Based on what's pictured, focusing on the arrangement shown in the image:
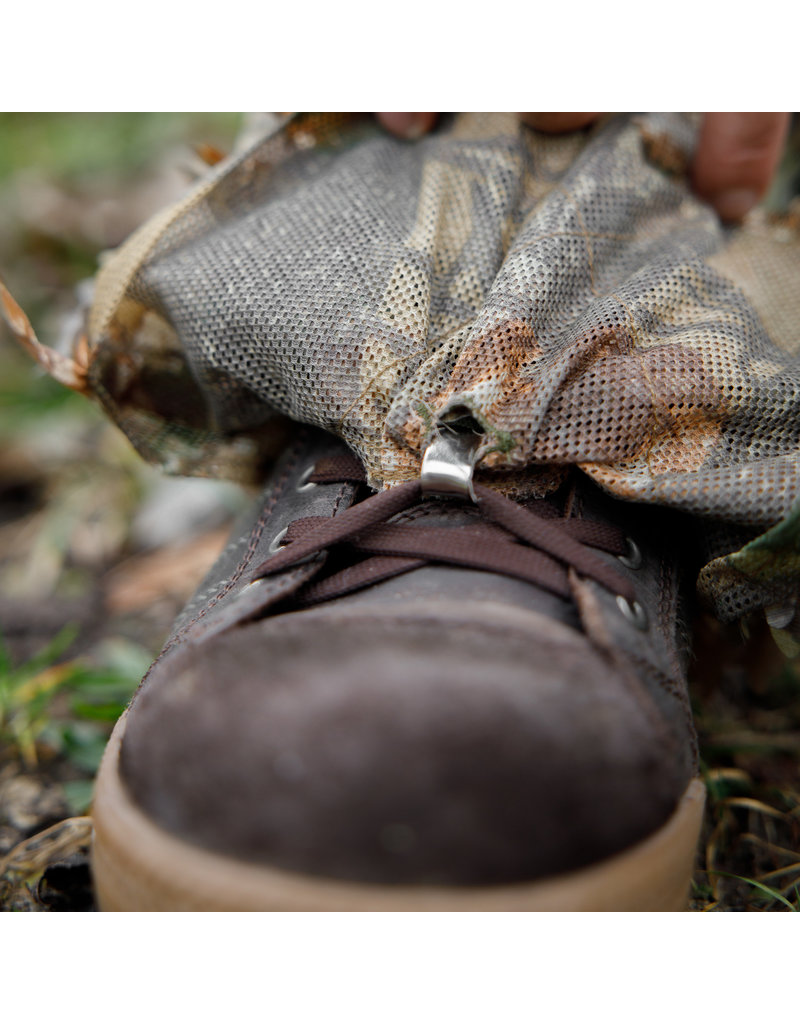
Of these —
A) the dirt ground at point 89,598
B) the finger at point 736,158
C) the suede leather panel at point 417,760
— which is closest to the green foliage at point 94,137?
the dirt ground at point 89,598

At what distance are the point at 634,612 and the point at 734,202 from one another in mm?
897

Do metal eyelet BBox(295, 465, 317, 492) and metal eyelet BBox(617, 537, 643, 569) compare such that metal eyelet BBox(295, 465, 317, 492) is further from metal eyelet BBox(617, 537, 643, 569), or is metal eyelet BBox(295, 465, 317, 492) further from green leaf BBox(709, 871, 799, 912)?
green leaf BBox(709, 871, 799, 912)

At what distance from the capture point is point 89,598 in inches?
73.3

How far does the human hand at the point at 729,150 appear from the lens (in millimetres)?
1339

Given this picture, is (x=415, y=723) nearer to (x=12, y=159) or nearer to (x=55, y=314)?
(x=55, y=314)

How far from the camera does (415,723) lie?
2.15 ft

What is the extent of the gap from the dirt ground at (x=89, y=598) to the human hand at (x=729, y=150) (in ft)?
1.57

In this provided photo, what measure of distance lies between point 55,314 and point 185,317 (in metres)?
1.78

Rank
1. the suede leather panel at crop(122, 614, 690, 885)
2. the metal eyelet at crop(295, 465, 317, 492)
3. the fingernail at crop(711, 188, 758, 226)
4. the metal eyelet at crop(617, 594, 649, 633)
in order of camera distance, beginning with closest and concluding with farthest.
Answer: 1. the suede leather panel at crop(122, 614, 690, 885)
2. the metal eyelet at crop(617, 594, 649, 633)
3. the metal eyelet at crop(295, 465, 317, 492)
4. the fingernail at crop(711, 188, 758, 226)

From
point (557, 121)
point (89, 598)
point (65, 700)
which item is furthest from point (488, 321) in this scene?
point (89, 598)

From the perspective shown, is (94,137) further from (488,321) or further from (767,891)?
(767,891)

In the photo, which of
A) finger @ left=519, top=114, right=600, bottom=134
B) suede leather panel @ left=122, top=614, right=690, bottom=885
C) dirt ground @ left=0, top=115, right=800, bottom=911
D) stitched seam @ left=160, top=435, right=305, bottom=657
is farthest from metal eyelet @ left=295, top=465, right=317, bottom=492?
finger @ left=519, top=114, right=600, bottom=134

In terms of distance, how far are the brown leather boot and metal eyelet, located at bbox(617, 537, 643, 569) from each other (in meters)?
0.09

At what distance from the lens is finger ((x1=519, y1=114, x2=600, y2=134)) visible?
1292mm
